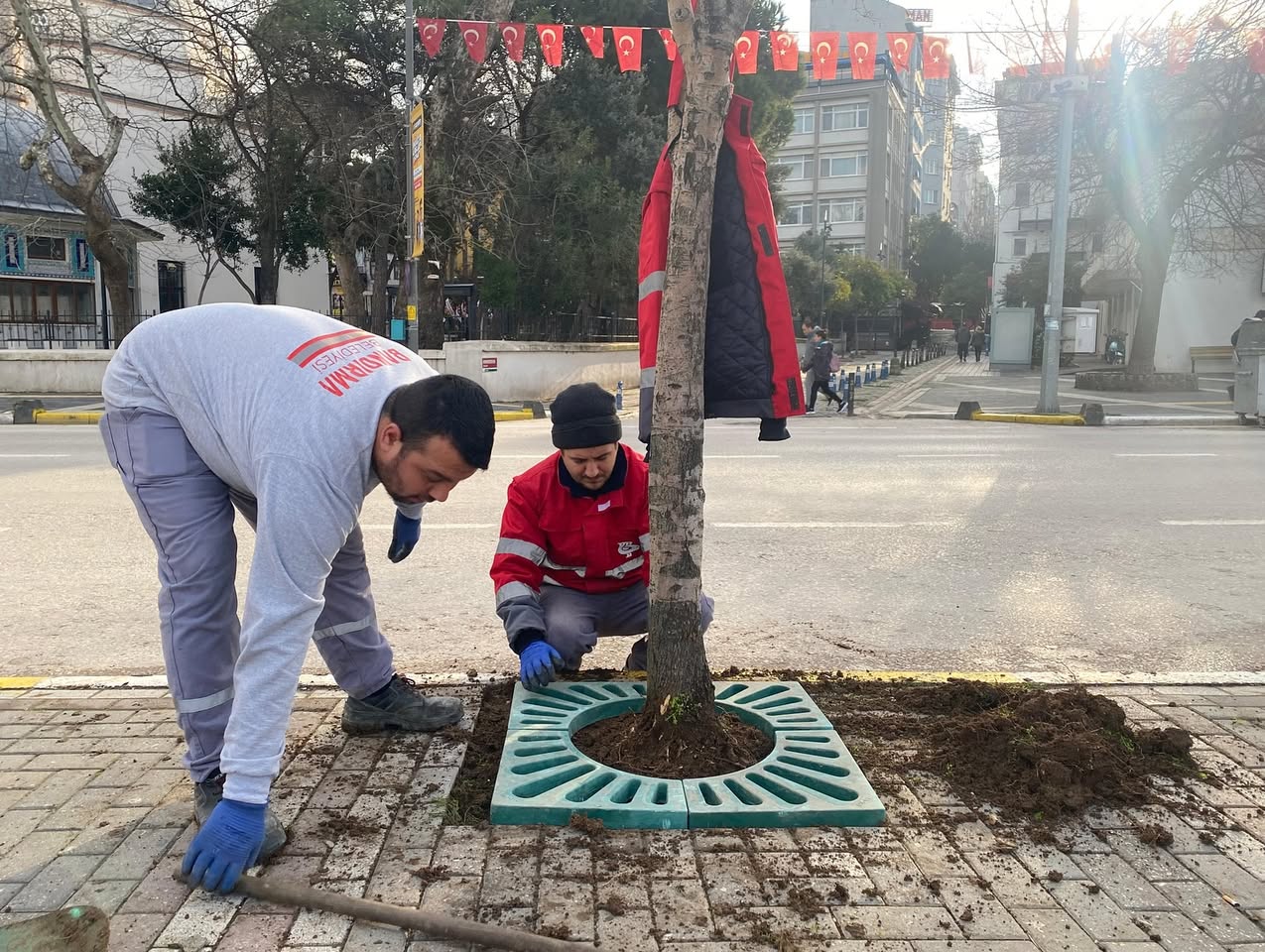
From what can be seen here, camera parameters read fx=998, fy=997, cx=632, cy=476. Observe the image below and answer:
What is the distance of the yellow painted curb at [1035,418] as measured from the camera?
15.3 meters

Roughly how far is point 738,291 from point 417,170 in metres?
14.3

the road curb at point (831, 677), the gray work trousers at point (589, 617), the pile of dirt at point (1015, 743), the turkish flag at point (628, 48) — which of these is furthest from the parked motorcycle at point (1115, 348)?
the gray work trousers at point (589, 617)

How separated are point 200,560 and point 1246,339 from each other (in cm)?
1827

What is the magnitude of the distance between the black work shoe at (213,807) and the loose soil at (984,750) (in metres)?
0.43

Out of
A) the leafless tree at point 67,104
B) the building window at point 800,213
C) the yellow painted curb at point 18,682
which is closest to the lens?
the yellow painted curb at point 18,682

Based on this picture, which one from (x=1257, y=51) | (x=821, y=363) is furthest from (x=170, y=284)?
(x=1257, y=51)

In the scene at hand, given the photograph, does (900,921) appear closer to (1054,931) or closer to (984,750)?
(1054,931)

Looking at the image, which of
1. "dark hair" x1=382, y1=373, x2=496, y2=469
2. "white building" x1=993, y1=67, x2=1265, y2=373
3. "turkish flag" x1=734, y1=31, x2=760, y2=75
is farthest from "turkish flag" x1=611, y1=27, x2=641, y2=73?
"dark hair" x1=382, y1=373, x2=496, y2=469

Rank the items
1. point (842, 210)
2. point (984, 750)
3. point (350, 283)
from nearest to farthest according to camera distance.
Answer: point (984, 750) < point (350, 283) < point (842, 210)

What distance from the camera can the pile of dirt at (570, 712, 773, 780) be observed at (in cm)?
284

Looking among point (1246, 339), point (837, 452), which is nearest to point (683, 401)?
point (837, 452)

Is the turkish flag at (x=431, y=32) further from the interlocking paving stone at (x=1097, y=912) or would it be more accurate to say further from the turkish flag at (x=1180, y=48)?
the interlocking paving stone at (x=1097, y=912)

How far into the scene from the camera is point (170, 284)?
101ft

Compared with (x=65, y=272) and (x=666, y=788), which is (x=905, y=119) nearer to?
(x=65, y=272)
